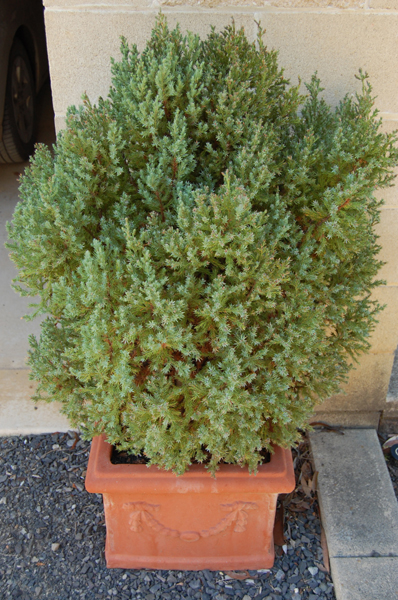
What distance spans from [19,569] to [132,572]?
492 mm

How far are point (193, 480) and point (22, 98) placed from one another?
4112 mm

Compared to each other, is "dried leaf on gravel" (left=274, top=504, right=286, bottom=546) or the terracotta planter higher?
the terracotta planter

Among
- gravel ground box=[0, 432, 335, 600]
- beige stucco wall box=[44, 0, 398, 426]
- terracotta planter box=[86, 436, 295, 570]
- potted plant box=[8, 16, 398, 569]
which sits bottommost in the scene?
gravel ground box=[0, 432, 335, 600]

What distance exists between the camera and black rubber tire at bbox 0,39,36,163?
4.18 meters

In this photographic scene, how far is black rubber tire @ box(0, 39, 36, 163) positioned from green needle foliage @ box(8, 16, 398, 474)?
9.88ft

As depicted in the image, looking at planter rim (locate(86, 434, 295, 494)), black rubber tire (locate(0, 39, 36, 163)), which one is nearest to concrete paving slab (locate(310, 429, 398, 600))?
planter rim (locate(86, 434, 295, 494))

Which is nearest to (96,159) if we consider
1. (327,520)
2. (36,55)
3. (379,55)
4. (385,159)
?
(385,159)

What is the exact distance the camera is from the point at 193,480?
5.92 ft

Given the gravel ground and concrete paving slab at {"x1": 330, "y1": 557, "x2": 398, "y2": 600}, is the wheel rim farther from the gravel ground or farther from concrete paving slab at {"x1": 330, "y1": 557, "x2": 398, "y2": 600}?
concrete paving slab at {"x1": 330, "y1": 557, "x2": 398, "y2": 600}

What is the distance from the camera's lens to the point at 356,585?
1.99m

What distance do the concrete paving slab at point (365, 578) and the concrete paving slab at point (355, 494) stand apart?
0.12 ft

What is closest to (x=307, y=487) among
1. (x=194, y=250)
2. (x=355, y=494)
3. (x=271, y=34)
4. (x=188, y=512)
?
(x=355, y=494)

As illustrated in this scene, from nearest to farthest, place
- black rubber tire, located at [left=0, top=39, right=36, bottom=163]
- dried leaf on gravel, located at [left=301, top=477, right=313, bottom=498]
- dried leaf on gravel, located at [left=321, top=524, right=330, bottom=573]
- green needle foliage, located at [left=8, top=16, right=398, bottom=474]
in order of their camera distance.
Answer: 1. green needle foliage, located at [left=8, top=16, right=398, bottom=474]
2. dried leaf on gravel, located at [left=321, top=524, right=330, bottom=573]
3. dried leaf on gravel, located at [left=301, top=477, right=313, bottom=498]
4. black rubber tire, located at [left=0, top=39, right=36, bottom=163]

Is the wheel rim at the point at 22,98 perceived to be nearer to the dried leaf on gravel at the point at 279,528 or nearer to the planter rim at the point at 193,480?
the planter rim at the point at 193,480
